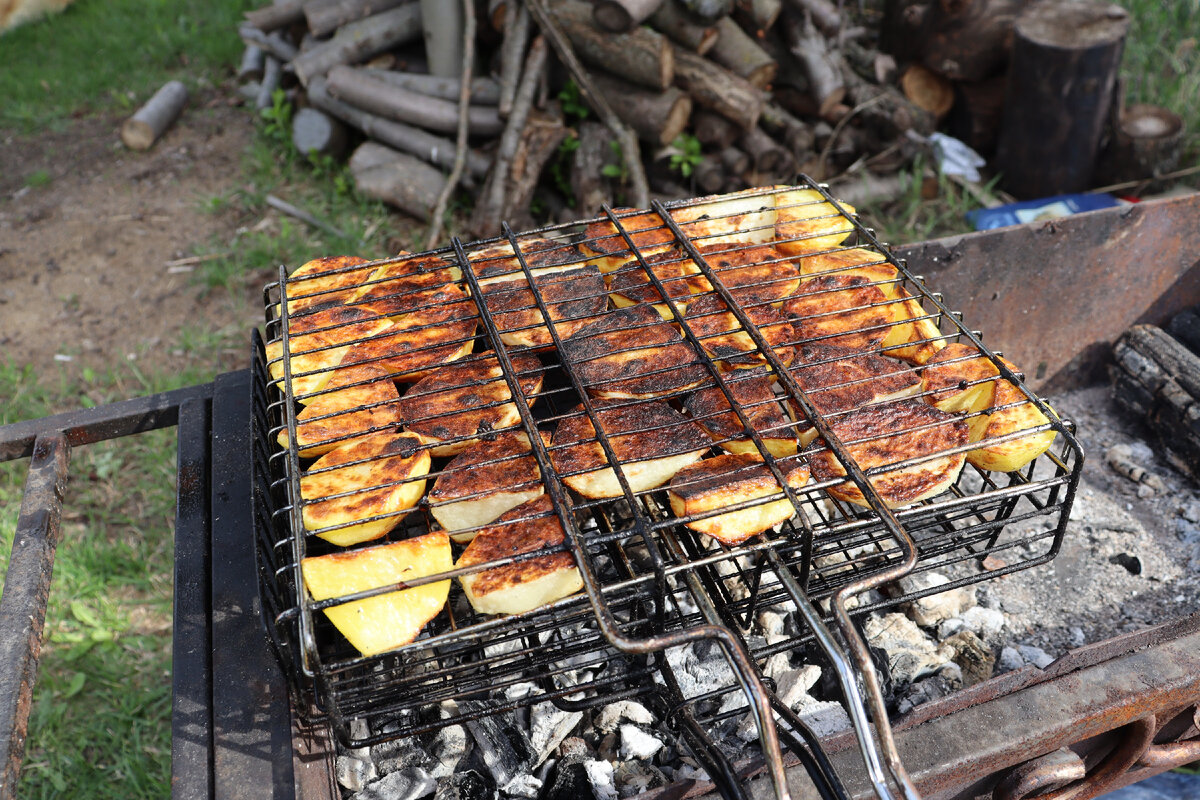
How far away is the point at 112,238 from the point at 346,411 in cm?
526

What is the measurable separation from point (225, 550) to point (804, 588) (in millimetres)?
1525

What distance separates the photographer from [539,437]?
6.33 feet

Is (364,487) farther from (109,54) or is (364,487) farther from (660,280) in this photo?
(109,54)

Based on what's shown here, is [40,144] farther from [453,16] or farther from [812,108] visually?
[812,108]

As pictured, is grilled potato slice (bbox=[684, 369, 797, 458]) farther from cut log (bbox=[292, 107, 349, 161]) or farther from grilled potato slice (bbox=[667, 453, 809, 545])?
cut log (bbox=[292, 107, 349, 161])

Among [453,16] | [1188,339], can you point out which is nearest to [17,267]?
[453,16]

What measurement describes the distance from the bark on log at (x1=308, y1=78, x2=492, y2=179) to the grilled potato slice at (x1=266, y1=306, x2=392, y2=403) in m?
3.70

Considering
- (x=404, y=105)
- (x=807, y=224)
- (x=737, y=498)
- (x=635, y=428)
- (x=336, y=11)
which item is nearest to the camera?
(x=737, y=498)

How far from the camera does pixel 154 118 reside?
7098mm

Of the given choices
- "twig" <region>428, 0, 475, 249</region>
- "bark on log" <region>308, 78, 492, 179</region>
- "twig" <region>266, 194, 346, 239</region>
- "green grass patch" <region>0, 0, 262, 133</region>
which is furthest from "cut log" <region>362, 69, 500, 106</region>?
"green grass patch" <region>0, 0, 262, 133</region>

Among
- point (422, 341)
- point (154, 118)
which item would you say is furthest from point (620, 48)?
point (154, 118)

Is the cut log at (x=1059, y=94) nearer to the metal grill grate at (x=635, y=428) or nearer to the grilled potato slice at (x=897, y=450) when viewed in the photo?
the metal grill grate at (x=635, y=428)

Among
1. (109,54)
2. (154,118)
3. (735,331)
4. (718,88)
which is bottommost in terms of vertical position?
(154,118)

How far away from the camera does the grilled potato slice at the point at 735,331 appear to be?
217 cm
